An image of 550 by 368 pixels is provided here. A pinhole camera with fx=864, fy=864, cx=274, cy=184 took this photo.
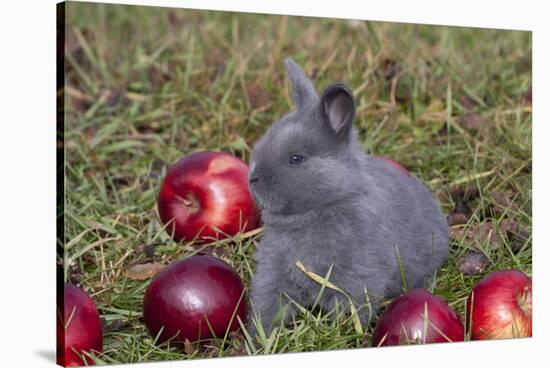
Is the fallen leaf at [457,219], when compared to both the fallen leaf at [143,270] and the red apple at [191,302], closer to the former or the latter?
the red apple at [191,302]

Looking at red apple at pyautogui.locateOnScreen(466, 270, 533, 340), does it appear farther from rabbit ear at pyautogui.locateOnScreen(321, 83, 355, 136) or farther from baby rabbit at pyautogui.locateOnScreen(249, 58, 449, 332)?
rabbit ear at pyautogui.locateOnScreen(321, 83, 355, 136)

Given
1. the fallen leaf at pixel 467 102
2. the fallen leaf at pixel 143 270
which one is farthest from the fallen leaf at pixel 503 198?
the fallen leaf at pixel 143 270

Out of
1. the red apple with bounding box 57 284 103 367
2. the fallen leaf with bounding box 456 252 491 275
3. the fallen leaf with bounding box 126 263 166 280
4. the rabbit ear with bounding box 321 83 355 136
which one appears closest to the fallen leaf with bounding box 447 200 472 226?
the fallen leaf with bounding box 456 252 491 275

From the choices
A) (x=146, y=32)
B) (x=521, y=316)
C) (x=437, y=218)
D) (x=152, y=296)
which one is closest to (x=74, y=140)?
(x=146, y=32)

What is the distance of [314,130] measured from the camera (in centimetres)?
414

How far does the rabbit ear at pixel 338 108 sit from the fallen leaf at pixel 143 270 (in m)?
1.39

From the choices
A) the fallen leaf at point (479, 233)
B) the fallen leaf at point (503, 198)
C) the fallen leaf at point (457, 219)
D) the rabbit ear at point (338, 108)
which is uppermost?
the rabbit ear at point (338, 108)

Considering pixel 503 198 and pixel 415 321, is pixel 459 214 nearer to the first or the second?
pixel 503 198

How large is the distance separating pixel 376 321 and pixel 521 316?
2.56ft

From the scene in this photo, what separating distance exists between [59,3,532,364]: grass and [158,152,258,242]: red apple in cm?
11

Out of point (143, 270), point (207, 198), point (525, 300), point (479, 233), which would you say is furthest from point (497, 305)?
point (143, 270)

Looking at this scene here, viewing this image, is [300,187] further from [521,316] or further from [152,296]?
[521,316]

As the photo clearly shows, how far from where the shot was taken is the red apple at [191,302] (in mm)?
4113

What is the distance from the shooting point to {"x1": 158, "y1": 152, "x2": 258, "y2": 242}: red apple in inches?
196
